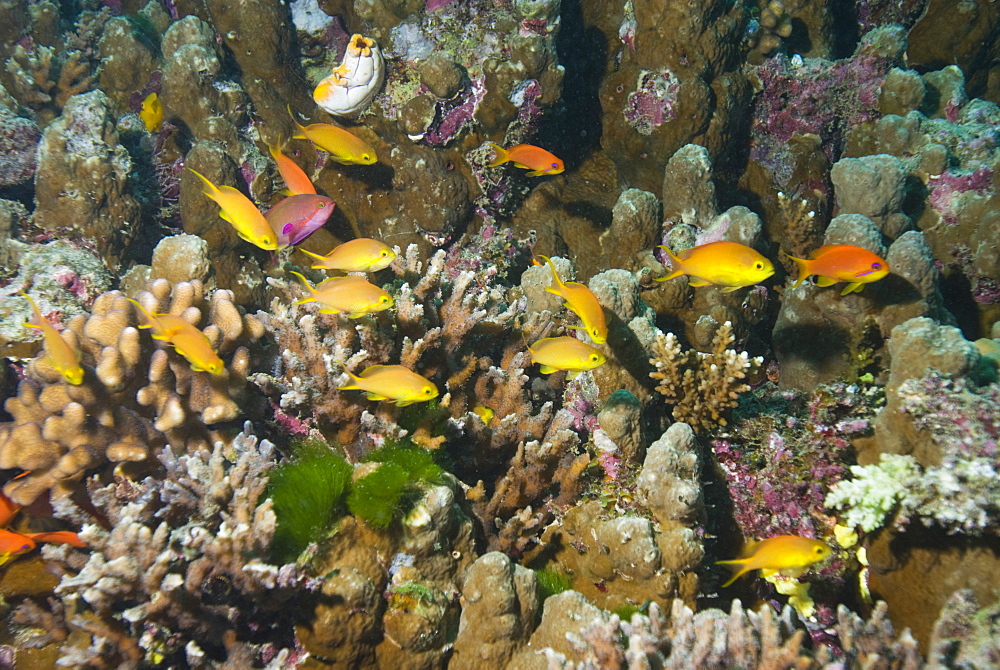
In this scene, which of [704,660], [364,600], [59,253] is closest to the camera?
[704,660]

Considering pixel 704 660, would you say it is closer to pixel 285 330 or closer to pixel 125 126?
pixel 285 330

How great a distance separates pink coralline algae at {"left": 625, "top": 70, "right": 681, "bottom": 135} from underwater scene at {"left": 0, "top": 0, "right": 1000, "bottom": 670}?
0.10 feet

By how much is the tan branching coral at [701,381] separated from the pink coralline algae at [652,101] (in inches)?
131

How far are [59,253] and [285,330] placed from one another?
321cm

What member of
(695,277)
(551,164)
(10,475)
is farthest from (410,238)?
(10,475)

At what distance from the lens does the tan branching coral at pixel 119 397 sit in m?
3.04

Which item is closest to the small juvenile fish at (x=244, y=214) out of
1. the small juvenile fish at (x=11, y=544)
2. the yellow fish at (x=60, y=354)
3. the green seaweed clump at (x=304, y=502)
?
the yellow fish at (x=60, y=354)

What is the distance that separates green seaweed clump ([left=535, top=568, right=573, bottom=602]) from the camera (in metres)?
3.12

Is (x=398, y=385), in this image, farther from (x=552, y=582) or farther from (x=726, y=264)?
(x=726, y=264)

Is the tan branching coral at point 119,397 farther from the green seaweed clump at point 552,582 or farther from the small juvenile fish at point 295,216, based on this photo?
the green seaweed clump at point 552,582

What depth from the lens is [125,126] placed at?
6723 millimetres

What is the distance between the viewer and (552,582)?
3.21 meters

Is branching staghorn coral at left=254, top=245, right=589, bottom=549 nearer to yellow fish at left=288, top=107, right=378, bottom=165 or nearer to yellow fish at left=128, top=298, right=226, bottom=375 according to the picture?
yellow fish at left=128, top=298, right=226, bottom=375

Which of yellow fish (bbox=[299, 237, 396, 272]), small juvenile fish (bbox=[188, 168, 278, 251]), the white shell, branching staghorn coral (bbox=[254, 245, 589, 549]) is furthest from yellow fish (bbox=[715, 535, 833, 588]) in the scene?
the white shell
